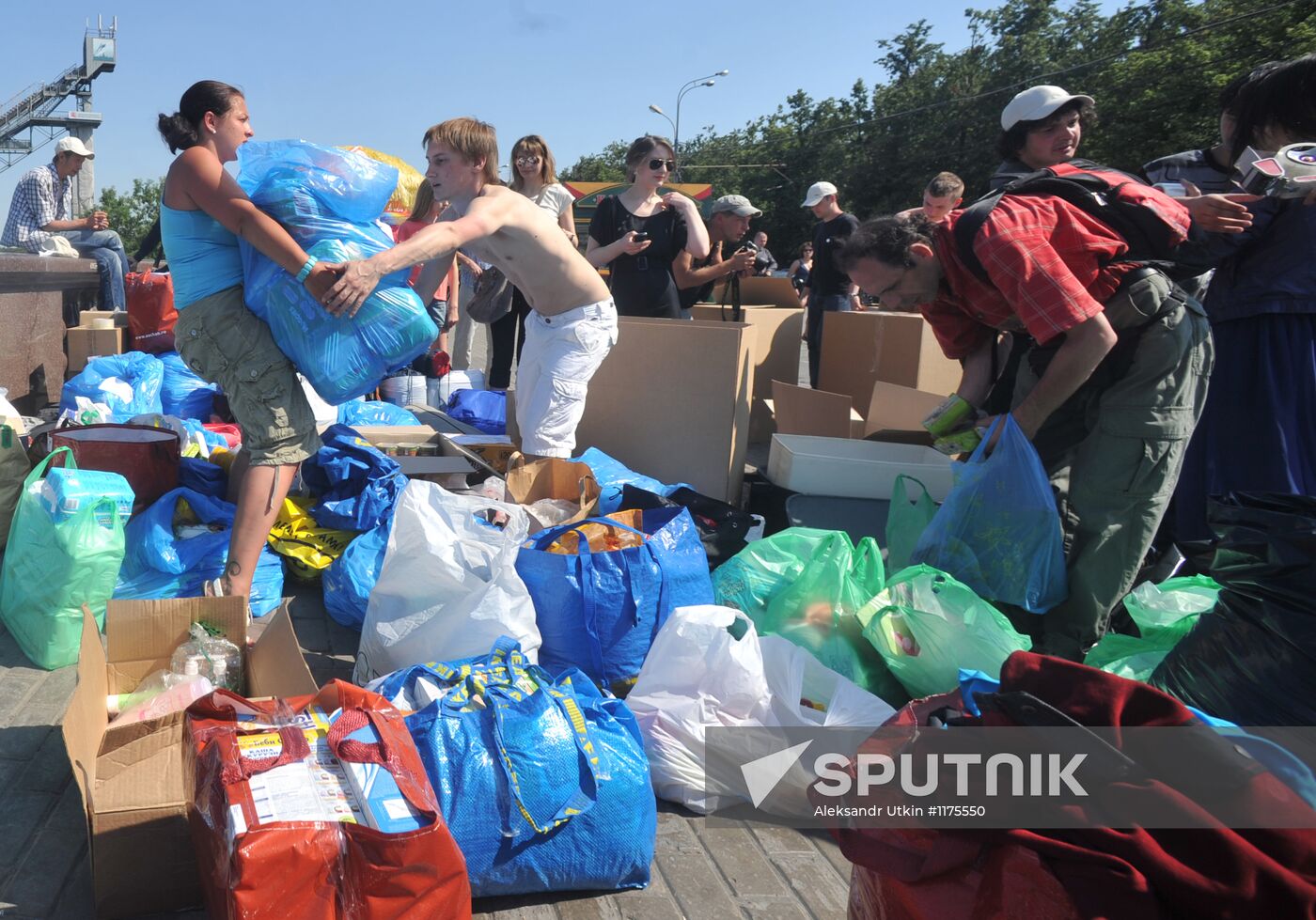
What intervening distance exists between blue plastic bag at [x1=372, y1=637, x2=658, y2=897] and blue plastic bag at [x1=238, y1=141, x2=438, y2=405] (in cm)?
122

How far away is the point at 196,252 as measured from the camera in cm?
281

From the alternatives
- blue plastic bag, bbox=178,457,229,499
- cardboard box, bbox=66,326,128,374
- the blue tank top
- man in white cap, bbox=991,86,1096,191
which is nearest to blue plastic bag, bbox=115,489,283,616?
blue plastic bag, bbox=178,457,229,499

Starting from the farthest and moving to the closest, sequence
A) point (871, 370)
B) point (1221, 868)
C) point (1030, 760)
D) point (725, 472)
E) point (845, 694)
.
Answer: point (871, 370), point (725, 472), point (845, 694), point (1030, 760), point (1221, 868)

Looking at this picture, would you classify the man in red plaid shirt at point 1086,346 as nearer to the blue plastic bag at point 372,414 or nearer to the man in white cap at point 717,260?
the man in white cap at point 717,260

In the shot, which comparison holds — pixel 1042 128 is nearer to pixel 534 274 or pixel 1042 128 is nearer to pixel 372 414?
pixel 534 274

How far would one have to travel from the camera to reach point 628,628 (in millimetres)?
2658

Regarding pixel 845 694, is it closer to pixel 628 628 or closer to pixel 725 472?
pixel 628 628

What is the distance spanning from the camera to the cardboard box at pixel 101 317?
6.76 metres

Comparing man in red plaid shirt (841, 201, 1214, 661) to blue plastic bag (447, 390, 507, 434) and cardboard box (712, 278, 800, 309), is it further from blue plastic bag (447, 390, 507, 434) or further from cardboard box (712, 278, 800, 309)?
cardboard box (712, 278, 800, 309)

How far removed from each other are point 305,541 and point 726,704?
1872mm

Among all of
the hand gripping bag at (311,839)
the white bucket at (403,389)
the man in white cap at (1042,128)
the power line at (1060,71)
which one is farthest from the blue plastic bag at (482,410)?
the power line at (1060,71)

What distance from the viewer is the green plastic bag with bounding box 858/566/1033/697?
2434 mm

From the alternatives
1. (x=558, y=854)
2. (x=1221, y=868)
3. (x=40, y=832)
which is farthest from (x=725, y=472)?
(x=1221, y=868)

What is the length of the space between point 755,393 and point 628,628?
4.07m
